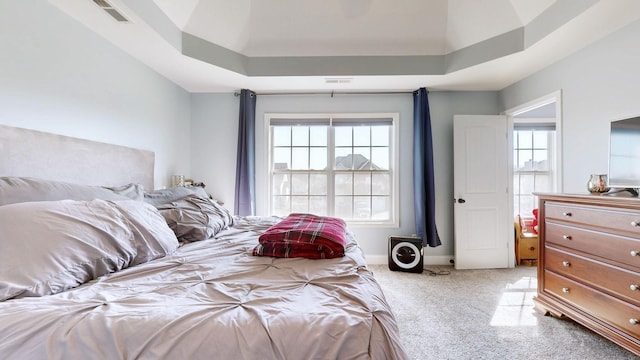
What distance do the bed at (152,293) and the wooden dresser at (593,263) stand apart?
1.71 meters

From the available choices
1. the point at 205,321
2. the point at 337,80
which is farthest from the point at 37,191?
the point at 337,80

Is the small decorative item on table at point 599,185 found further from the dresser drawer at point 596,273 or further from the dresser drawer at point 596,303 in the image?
Result: the dresser drawer at point 596,303

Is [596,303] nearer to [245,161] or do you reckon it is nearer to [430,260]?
[430,260]

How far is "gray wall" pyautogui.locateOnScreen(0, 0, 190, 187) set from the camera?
5.16 ft

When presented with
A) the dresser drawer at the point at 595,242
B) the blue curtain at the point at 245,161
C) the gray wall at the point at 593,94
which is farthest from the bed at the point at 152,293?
the gray wall at the point at 593,94

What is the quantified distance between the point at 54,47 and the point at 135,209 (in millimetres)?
1351

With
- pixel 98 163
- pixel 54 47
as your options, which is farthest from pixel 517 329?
pixel 54 47

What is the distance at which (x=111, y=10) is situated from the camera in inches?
73.4

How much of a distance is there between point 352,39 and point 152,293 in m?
2.91

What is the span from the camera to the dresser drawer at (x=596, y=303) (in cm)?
164

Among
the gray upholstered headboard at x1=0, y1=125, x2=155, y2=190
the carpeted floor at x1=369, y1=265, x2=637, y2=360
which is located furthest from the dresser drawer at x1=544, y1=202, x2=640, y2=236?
the gray upholstered headboard at x1=0, y1=125, x2=155, y2=190

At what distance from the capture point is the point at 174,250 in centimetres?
152

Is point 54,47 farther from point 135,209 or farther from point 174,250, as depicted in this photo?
point 174,250

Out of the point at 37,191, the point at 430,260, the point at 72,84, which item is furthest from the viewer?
the point at 430,260
